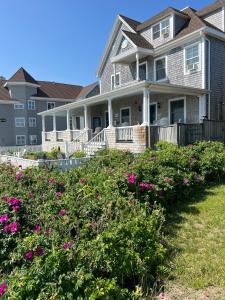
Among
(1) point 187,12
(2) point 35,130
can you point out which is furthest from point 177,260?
(2) point 35,130

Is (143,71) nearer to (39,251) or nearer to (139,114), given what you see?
(139,114)

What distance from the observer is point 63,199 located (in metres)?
4.48

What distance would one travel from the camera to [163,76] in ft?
53.9

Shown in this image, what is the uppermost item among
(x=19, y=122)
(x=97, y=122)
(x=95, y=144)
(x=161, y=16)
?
(x=161, y=16)

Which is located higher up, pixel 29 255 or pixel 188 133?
pixel 188 133

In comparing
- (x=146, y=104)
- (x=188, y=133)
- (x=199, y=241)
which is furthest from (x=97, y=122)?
(x=199, y=241)

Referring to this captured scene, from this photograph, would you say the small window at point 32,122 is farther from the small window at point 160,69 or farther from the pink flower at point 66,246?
the pink flower at point 66,246

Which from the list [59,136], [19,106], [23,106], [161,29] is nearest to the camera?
[161,29]

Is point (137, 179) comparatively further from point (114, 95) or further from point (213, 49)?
point (213, 49)

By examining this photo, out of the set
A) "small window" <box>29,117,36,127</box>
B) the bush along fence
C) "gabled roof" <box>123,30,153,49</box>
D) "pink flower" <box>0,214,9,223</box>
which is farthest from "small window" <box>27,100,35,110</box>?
"pink flower" <box>0,214,9,223</box>

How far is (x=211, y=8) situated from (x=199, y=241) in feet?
52.9

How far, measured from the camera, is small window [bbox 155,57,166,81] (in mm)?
16344

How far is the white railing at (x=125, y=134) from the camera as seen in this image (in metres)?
12.7

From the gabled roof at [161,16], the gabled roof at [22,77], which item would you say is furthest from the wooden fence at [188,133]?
the gabled roof at [22,77]
